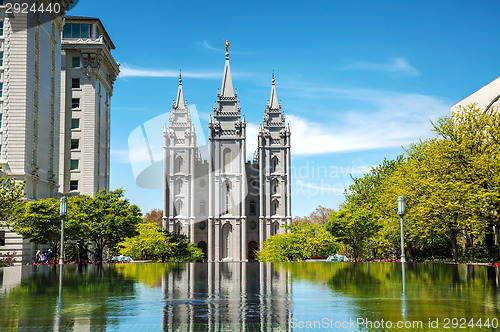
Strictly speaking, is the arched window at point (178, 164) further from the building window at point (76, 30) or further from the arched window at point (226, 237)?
the building window at point (76, 30)

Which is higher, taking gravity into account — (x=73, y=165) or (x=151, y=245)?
(x=73, y=165)

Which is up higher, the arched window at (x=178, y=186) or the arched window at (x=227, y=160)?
the arched window at (x=227, y=160)

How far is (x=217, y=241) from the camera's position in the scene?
105688mm

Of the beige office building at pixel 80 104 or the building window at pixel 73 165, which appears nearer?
the beige office building at pixel 80 104

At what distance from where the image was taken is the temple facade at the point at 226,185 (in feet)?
346

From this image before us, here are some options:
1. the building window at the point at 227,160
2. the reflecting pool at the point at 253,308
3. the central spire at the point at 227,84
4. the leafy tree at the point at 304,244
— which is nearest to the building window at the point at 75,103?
the leafy tree at the point at 304,244

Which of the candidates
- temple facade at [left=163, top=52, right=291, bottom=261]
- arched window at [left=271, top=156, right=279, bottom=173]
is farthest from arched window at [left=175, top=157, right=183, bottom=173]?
arched window at [left=271, top=156, right=279, bottom=173]

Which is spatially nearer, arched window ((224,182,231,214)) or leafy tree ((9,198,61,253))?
leafy tree ((9,198,61,253))

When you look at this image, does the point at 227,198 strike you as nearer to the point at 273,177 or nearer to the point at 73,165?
the point at 273,177

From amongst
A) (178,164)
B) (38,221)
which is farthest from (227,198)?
(38,221)

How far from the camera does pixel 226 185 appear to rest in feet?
347

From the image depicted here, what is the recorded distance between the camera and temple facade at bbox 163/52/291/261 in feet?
346

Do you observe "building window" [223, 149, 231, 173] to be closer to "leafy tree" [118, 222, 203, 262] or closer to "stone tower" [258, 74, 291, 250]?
"stone tower" [258, 74, 291, 250]

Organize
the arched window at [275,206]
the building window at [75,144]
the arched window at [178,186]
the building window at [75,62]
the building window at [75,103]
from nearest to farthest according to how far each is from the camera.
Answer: the building window at [75,144] < the building window at [75,103] < the building window at [75,62] < the arched window at [178,186] < the arched window at [275,206]
